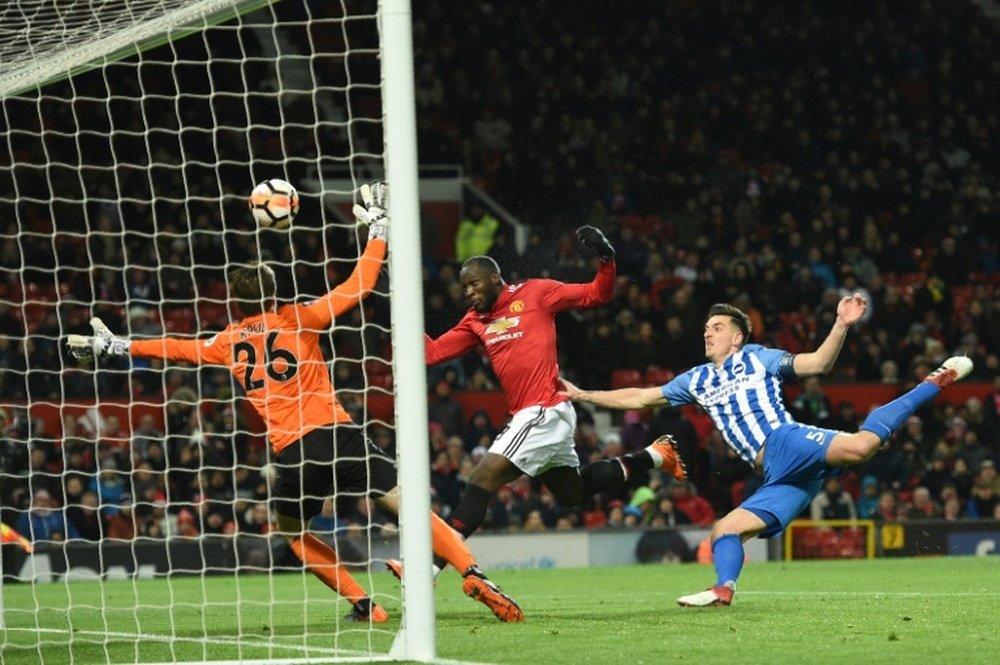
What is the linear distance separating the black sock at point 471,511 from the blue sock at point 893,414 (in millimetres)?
2091

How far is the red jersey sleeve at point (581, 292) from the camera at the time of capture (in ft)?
28.7

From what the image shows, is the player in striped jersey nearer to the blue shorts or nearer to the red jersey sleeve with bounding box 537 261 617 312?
the blue shorts

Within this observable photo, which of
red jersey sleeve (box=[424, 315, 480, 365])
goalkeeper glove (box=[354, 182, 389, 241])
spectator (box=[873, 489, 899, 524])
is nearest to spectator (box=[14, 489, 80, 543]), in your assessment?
red jersey sleeve (box=[424, 315, 480, 365])

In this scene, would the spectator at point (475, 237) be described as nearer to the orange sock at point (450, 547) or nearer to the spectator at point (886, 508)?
the spectator at point (886, 508)

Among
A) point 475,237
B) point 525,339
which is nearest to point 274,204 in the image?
point 525,339

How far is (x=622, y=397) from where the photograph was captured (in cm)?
952

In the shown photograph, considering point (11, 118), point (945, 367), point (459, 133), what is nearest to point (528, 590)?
point (945, 367)

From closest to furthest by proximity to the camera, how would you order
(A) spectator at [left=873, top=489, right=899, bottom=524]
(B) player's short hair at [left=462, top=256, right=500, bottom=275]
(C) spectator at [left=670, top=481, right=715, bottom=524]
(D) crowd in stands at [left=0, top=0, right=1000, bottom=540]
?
(B) player's short hair at [left=462, top=256, right=500, bottom=275], (D) crowd in stands at [left=0, top=0, right=1000, bottom=540], (C) spectator at [left=670, top=481, right=715, bottom=524], (A) spectator at [left=873, top=489, right=899, bottom=524]

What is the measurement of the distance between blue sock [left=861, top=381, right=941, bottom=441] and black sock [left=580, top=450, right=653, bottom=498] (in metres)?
1.99

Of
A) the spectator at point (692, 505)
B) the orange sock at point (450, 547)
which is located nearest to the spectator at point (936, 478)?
the spectator at point (692, 505)

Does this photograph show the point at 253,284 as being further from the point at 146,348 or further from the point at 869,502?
the point at 869,502

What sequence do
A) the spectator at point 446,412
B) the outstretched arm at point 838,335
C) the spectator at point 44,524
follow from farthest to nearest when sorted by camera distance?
1. the spectator at point 446,412
2. the spectator at point 44,524
3. the outstretched arm at point 838,335

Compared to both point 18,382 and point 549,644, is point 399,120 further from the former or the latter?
point 18,382

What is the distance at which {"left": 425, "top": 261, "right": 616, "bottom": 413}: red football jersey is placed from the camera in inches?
364
